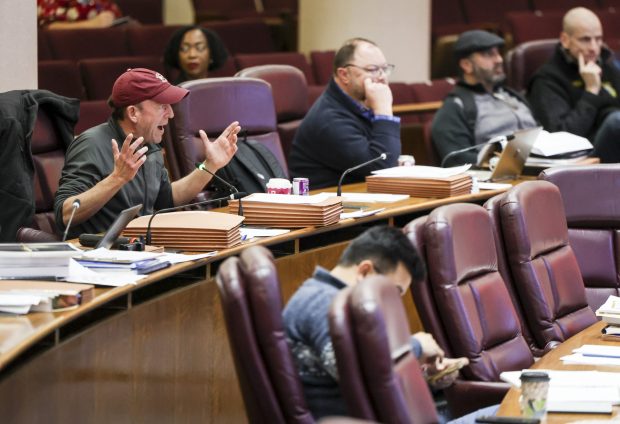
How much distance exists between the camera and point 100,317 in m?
3.42

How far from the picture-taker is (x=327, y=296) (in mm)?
2738

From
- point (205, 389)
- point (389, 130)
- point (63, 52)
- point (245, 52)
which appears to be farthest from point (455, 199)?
point (245, 52)

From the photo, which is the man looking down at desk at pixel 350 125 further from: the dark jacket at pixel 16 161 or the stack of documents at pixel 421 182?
the dark jacket at pixel 16 161

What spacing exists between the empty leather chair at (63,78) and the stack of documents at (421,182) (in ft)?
8.12

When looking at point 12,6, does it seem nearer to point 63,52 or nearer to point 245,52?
point 63,52

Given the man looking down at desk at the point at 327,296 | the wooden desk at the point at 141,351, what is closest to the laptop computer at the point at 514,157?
the wooden desk at the point at 141,351

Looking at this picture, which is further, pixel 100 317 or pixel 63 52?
pixel 63 52

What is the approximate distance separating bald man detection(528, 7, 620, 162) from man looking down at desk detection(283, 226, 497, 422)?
13.7 feet

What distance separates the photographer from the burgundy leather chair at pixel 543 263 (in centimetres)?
400

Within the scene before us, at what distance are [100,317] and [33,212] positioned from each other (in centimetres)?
116

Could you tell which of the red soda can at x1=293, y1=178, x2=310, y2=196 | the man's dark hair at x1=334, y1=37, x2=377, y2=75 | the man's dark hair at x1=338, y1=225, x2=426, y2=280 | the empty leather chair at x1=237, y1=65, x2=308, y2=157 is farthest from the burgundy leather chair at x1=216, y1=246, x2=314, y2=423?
the empty leather chair at x1=237, y1=65, x2=308, y2=157

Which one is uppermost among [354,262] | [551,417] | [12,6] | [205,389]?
[12,6]

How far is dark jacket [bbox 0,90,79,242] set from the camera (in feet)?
14.4

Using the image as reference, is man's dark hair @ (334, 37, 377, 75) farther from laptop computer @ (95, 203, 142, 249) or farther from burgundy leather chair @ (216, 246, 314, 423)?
burgundy leather chair @ (216, 246, 314, 423)
